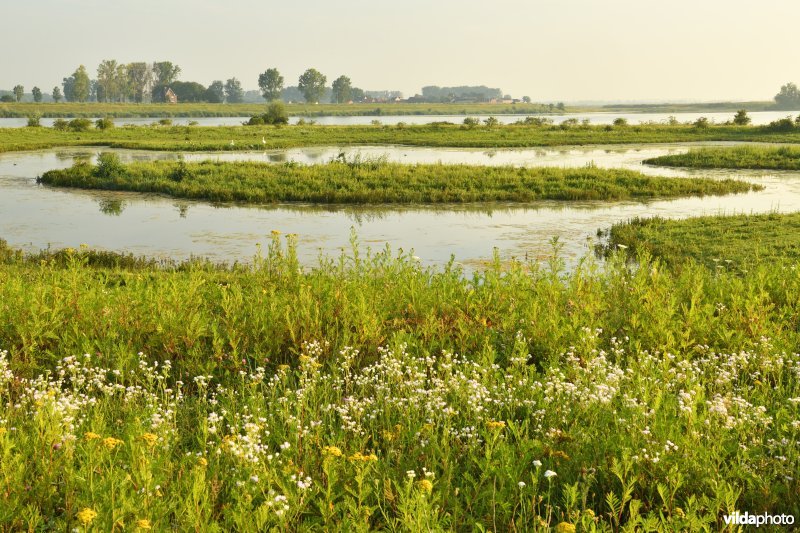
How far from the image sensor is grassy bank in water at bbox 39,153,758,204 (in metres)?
27.8

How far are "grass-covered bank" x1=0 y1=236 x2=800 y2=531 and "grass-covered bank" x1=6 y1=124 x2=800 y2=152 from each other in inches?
1759

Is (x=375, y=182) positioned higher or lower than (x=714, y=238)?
higher

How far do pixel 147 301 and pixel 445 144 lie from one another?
51373 mm

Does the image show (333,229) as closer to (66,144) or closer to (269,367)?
(269,367)

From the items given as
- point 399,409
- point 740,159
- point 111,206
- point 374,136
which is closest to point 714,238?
point 399,409

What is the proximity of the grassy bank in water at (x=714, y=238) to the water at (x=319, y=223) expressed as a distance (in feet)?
3.53

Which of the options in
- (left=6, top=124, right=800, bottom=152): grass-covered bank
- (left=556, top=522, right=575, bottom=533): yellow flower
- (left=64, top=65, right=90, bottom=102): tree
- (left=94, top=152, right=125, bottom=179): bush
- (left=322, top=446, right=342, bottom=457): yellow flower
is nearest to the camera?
(left=556, top=522, right=575, bottom=533): yellow flower

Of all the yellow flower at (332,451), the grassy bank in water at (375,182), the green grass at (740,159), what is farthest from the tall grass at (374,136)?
the yellow flower at (332,451)

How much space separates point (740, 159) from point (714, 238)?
25245 mm

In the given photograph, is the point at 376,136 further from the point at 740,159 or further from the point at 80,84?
the point at 80,84

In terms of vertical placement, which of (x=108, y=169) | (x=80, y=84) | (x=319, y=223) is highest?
(x=80, y=84)

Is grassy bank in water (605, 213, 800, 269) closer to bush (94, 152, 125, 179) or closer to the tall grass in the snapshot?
bush (94, 152, 125, 179)

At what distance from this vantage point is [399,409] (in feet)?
19.5

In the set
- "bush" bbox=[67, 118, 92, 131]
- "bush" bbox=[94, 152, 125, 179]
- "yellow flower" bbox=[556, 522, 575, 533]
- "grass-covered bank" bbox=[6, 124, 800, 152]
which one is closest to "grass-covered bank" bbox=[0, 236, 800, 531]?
"yellow flower" bbox=[556, 522, 575, 533]
